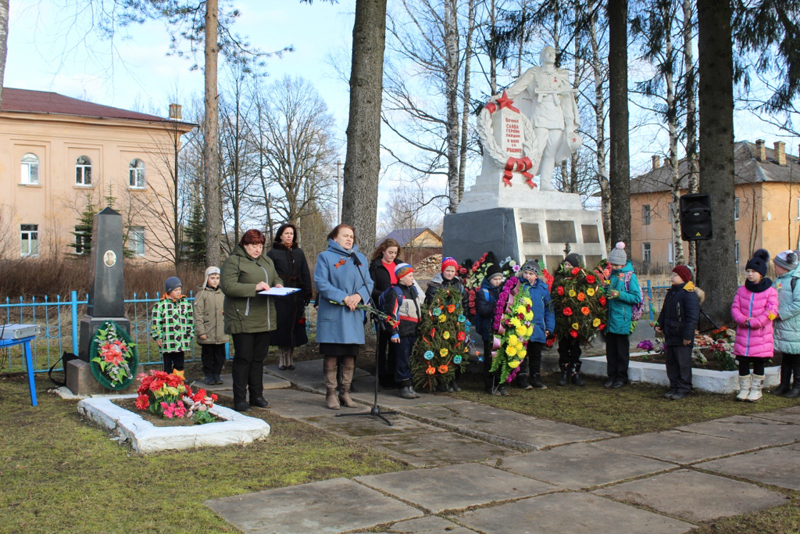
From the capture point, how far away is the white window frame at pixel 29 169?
3288cm

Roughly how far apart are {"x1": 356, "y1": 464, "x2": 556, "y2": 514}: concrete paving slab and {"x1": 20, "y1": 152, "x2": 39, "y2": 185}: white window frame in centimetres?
3404

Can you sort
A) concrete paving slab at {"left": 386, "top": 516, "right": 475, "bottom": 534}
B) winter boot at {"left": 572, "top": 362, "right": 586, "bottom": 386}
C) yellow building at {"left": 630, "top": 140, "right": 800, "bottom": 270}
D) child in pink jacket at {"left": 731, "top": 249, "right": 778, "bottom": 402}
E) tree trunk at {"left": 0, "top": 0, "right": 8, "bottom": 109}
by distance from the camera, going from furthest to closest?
yellow building at {"left": 630, "top": 140, "right": 800, "bottom": 270} → winter boot at {"left": 572, "top": 362, "right": 586, "bottom": 386} → child in pink jacket at {"left": 731, "top": 249, "right": 778, "bottom": 402} → tree trunk at {"left": 0, "top": 0, "right": 8, "bottom": 109} → concrete paving slab at {"left": 386, "top": 516, "right": 475, "bottom": 534}

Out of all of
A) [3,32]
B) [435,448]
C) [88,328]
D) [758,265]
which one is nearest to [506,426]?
[435,448]

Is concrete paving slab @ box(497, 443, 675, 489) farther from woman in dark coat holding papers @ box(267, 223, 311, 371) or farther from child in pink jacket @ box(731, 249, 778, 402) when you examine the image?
woman in dark coat holding papers @ box(267, 223, 311, 371)

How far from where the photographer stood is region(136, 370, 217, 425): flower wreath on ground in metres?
5.41

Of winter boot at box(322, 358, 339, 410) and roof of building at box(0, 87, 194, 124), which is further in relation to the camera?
roof of building at box(0, 87, 194, 124)

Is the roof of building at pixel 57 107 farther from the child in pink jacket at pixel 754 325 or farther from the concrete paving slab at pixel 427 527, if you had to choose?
the concrete paving slab at pixel 427 527

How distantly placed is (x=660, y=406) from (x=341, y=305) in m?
3.23

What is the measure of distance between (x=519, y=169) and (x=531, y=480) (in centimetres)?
612

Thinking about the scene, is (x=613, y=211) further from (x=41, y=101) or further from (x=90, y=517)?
(x=41, y=101)

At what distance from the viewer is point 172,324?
7684 mm

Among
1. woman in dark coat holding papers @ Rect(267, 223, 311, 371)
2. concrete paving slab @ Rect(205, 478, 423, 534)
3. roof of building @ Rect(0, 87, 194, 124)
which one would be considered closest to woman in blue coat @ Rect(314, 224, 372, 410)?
woman in dark coat holding papers @ Rect(267, 223, 311, 371)

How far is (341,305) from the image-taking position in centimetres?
646

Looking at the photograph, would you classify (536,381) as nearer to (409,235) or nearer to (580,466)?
(580,466)
